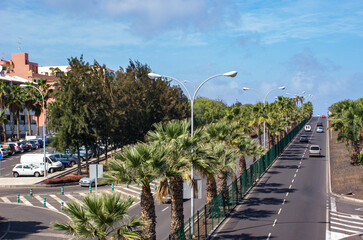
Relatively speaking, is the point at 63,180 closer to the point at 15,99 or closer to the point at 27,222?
the point at 27,222

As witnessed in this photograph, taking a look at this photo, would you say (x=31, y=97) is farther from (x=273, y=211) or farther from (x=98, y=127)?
(x=273, y=211)

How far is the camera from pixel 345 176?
42.6 metres

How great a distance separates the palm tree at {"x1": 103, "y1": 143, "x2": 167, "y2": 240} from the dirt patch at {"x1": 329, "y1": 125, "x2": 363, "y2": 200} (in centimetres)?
2260

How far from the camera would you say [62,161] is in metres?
53.9

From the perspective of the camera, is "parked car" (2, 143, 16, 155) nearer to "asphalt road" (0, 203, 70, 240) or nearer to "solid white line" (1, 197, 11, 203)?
"solid white line" (1, 197, 11, 203)

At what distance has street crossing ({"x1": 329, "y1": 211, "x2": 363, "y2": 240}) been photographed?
2406 cm

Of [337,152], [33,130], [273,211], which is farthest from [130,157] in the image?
[33,130]

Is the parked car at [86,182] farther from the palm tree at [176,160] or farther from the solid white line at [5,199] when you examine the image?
the palm tree at [176,160]

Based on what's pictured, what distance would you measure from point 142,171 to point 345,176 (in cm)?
3152

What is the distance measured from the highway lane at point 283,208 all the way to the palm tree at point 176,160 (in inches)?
164

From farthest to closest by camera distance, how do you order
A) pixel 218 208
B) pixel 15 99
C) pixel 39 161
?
pixel 15 99, pixel 39 161, pixel 218 208

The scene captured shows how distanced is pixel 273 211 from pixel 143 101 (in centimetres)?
2850

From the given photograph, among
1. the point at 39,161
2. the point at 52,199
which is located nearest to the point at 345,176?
the point at 52,199

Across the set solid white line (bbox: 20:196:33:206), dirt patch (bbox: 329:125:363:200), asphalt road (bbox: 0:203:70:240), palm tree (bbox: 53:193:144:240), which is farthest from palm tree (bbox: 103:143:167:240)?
dirt patch (bbox: 329:125:363:200)
